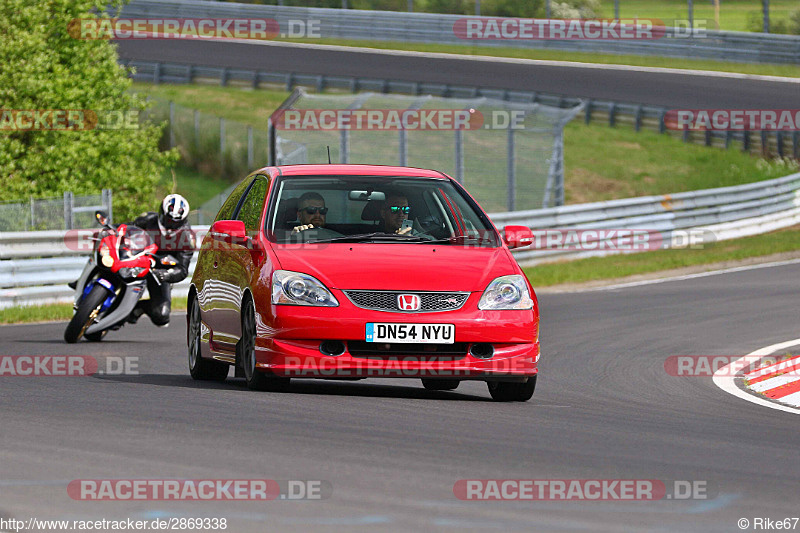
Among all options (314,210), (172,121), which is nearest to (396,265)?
(314,210)

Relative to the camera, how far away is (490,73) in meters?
43.9

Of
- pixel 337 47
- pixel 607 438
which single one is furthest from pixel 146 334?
pixel 337 47

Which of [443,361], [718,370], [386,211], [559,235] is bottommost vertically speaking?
[559,235]

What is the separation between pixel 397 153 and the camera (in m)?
26.3

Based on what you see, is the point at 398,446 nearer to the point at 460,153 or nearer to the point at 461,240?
the point at 461,240

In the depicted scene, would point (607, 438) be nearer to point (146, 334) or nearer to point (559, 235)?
point (146, 334)

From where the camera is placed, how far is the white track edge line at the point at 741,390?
1002 centimetres

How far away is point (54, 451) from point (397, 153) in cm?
1964
